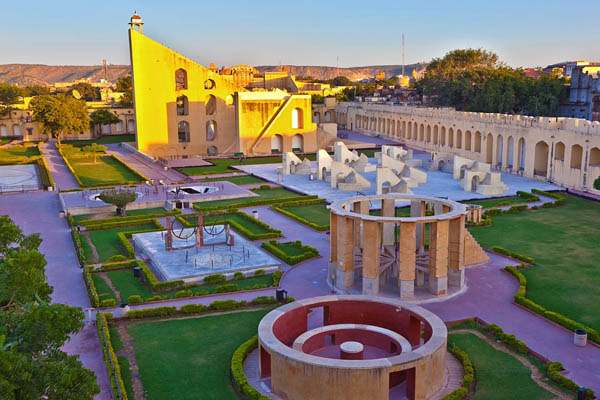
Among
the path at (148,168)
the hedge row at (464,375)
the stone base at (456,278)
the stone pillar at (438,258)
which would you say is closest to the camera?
the hedge row at (464,375)

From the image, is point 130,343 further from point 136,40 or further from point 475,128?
point 136,40

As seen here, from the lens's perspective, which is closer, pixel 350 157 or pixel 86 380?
pixel 86 380

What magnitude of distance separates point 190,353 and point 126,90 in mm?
94130

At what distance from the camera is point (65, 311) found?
10.8 metres

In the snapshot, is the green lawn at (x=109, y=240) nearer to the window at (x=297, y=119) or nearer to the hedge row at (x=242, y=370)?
the hedge row at (x=242, y=370)

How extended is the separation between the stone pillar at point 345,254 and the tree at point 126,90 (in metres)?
65.5

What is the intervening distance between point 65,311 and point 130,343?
26.0 ft

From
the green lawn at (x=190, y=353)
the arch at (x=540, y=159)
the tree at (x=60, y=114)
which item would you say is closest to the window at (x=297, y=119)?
the tree at (x=60, y=114)

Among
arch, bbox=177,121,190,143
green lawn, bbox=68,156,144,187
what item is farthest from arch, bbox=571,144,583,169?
arch, bbox=177,121,190,143

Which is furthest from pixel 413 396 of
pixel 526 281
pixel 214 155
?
pixel 214 155

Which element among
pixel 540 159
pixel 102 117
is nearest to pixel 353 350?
pixel 540 159

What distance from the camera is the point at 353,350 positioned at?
50.4 ft

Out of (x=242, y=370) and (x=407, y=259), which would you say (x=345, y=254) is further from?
(x=242, y=370)

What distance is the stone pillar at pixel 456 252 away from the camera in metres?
22.0
